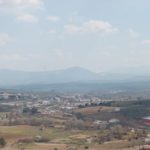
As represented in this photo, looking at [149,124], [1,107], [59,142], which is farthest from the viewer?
[1,107]

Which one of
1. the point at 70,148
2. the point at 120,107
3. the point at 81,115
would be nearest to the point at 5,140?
the point at 70,148

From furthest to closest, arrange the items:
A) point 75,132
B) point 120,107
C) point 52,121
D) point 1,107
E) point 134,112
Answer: point 1,107 < point 120,107 < point 134,112 < point 52,121 < point 75,132

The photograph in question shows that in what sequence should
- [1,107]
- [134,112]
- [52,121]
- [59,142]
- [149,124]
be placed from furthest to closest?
[1,107], [134,112], [52,121], [149,124], [59,142]

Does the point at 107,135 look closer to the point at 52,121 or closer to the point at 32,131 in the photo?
the point at 32,131

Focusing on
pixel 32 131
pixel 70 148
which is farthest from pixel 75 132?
pixel 70 148

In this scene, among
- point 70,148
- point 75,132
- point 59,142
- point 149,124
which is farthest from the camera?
point 149,124

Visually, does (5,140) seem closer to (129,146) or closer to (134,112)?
(129,146)

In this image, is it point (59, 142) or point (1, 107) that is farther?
point (1, 107)

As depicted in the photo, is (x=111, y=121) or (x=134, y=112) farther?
(x=134, y=112)
